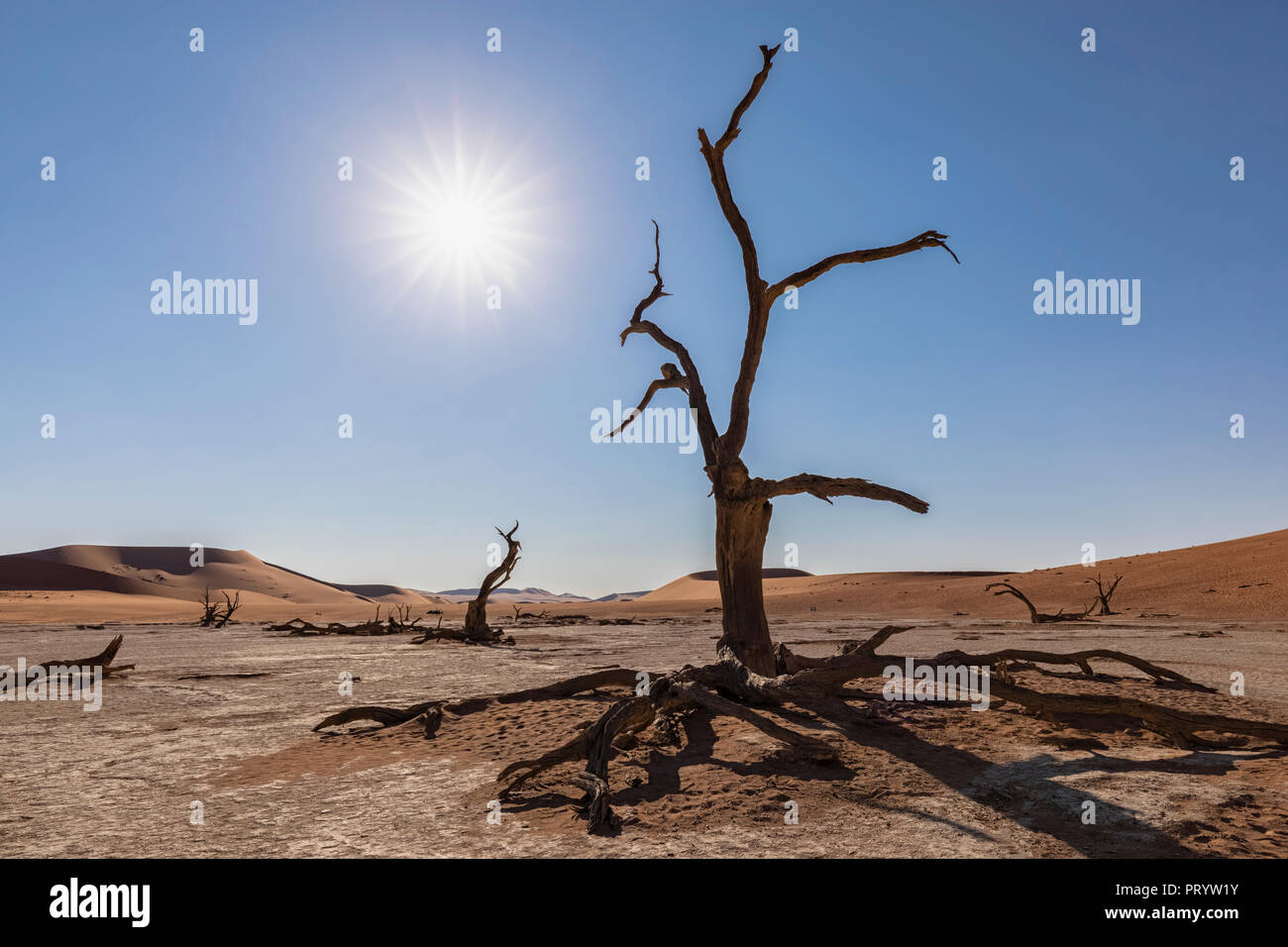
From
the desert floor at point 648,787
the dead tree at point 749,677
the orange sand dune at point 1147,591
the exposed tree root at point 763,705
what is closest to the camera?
the desert floor at point 648,787

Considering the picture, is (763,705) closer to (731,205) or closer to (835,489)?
(835,489)

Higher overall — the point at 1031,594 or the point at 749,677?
the point at 749,677

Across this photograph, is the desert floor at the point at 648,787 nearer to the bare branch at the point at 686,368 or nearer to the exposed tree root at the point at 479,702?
the exposed tree root at the point at 479,702

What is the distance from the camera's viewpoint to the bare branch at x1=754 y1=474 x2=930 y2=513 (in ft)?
21.7

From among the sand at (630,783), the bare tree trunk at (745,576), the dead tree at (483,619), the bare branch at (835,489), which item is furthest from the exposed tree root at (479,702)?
the dead tree at (483,619)

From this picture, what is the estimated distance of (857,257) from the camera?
7.66m

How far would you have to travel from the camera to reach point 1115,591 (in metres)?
35.2

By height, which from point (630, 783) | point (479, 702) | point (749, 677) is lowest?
point (479, 702)

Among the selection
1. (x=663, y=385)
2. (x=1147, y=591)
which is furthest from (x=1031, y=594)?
(x=663, y=385)

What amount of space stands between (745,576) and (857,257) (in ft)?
12.1

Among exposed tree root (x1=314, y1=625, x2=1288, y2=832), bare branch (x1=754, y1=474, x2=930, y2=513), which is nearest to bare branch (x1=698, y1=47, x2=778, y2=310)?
bare branch (x1=754, y1=474, x2=930, y2=513)

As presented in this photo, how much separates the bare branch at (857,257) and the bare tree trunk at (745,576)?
96.0 inches

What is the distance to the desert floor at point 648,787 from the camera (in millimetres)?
4039

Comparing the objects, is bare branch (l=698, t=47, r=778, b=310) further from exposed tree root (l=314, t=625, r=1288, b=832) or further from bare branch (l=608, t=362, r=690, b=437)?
exposed tree root (l=314, t=625, r=1288, b=832)
